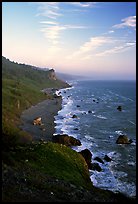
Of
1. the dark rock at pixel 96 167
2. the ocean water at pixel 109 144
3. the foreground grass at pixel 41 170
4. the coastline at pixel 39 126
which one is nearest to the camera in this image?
the foreground grass at pixel 41 170

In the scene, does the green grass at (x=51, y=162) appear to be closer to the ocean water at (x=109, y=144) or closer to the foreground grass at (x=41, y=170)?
the foreground grass at (x=41, y=170)

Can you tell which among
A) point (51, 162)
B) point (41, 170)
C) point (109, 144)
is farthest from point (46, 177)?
point (109, 144)

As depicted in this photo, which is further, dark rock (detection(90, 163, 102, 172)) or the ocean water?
dark rock (detection(90, 163, 102, 172))

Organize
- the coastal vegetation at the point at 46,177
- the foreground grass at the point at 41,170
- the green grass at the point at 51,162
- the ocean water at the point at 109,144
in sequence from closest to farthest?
the coastal vegetation at the point at 46,177, the foreground grass at the point at 41,170, the green grass at the point at 51,162, the ocean water at the point at 109,144

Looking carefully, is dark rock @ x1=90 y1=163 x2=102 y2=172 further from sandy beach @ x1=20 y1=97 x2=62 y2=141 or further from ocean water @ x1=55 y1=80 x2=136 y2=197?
sandy beach @ x1=20 y1=97 x2=62 y2=141

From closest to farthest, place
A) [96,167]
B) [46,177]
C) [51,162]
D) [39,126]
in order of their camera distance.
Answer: [46,177] → [51,162] → [96,167] → [39,126]

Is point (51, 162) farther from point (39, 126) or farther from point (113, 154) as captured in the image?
point (39, 126)

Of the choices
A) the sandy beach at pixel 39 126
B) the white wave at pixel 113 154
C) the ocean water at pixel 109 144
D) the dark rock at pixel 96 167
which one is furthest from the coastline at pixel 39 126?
the dark rock at pixel 96 167

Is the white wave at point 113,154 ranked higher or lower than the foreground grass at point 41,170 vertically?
lower

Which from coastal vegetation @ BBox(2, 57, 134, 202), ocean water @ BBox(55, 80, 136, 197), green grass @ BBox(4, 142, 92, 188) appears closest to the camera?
coastal vegetation @ BBox(2, 57, 134, 202)

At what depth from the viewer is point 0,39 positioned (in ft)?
33.1

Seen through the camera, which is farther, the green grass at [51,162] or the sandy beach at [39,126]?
the sandy beach at [39,126]

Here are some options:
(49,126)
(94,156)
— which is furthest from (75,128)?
(94,156)

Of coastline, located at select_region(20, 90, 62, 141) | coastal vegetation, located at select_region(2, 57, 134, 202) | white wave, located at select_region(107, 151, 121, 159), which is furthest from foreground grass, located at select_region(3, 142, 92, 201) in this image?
coastline, located at select_region(20, 90, 62, 141)
